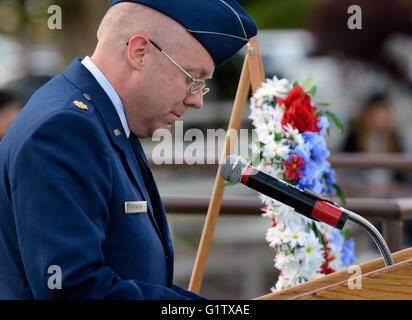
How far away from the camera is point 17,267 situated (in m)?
1.62

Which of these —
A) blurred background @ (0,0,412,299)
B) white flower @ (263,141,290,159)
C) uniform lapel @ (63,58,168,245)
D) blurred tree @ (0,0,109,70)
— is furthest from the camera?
blurred tree @ (0,0,109,70)

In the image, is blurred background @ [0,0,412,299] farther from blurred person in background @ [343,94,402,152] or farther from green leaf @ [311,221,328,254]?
green leaf @ [311,221,328,254]

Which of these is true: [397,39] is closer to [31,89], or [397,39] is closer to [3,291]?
[31,89]

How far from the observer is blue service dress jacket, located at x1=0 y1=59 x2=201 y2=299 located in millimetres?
1471

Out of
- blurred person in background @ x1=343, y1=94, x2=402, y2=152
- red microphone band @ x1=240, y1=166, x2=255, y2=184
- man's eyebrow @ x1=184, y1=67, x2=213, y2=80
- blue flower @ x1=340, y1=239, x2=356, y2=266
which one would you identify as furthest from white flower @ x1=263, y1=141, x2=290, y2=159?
blurred person in background @ x1=343, y1=94, x2=402, y2=152

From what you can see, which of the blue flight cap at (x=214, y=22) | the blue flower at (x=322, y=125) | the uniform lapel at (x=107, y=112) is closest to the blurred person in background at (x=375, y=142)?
the blue flower at (x=322, y=125)

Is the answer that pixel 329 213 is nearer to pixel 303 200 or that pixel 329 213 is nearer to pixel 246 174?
pixel 303 200

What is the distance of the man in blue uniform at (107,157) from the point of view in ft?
4.85

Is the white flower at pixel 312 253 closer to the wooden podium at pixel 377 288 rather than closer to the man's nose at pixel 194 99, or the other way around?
the man's nose at pixel 194 99

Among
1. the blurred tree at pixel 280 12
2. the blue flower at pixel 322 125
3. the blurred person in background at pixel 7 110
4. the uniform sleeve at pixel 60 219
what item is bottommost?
the uniform sleeve at pixel 60 219

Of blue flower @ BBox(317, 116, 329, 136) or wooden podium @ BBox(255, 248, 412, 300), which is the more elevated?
blue flower @ BBox(317, 116, 329, 136)

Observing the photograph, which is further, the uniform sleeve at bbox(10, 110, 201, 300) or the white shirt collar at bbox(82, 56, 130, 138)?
the white shirt collar at bbox(82, 56, 130, 138)

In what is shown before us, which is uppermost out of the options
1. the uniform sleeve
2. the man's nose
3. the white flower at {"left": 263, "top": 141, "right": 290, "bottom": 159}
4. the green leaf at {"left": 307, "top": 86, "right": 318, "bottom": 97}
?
the green leaf at {"left": 307, "top": 86, "right": 318, "bottom": 97}

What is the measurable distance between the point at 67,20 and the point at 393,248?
5.80 meters
